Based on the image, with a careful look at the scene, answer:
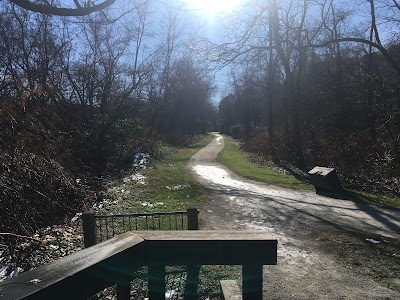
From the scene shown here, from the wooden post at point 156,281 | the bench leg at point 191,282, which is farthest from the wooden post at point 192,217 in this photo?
the wooden post at point 156,281

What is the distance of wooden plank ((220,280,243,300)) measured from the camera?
143 inches

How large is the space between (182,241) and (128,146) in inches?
928

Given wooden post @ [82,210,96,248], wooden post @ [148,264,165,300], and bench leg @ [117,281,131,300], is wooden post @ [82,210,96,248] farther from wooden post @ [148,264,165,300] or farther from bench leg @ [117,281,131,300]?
wooden post @ [148,264,165,300]

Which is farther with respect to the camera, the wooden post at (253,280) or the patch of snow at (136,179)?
the patch of snow at (136,179)

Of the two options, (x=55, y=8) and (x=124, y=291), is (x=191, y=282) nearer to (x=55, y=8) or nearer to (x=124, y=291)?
(x=124, y=291)

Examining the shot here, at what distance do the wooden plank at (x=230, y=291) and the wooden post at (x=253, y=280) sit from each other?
3.73 feet

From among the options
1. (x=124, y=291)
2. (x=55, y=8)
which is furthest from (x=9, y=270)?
(x=55, y=8)

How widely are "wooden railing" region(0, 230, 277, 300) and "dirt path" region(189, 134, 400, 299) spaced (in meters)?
3.15

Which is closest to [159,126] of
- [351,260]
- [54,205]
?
[54,205]

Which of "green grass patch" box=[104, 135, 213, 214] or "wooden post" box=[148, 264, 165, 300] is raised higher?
"wooden post" box=[148, 264, 165, 300]

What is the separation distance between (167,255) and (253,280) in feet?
1.91

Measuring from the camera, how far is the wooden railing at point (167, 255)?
7.11 ft

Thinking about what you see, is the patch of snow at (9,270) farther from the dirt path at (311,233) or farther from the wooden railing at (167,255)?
the wooden railing at (167,255)

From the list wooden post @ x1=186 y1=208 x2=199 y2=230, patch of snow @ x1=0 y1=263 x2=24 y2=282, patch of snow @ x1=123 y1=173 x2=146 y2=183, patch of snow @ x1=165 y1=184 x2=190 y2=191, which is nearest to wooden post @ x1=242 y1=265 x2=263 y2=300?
wooden post @ x1=186 y1=208 x2=199 y2=230
